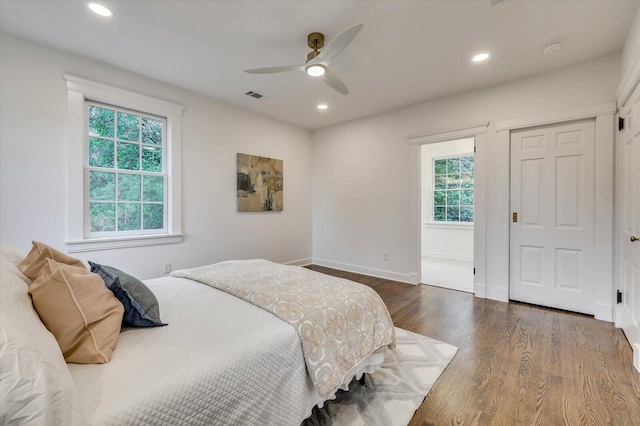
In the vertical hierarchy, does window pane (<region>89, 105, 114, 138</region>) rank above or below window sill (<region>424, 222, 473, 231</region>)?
above

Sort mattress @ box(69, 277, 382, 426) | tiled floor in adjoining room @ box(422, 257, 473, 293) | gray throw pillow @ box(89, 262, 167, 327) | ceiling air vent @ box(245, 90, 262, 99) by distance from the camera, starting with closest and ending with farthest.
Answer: mattress @ box(69, 277, 382, 426), gray throw pillow @ box(89, 262, 167, 327), ceiling air vent @ box(245, 90, 262, 99), tiled floor in adjoining room @ box(422, 257, 473, 293)

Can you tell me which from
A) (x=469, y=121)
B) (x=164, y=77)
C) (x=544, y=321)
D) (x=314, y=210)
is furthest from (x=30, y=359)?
(x=314, y=210)

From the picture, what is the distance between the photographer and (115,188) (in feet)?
10.1

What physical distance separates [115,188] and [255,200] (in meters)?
1.78

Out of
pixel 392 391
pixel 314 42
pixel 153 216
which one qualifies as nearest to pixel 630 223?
pixel 392 391

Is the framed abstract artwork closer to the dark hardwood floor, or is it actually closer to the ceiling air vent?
the ceiling air vent

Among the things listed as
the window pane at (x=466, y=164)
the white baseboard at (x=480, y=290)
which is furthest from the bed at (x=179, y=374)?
the window pane at (x=466, y=164)

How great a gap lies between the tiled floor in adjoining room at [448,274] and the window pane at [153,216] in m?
3.79

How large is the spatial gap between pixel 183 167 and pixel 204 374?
3102mm

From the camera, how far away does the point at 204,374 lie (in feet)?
3.17

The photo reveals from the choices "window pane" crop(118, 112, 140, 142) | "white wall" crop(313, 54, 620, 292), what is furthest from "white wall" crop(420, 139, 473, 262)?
"window pane" crop(118, 112, 140, 142)

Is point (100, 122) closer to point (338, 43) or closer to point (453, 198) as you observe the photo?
point (338, 43)

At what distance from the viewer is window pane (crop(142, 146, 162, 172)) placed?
329 cm

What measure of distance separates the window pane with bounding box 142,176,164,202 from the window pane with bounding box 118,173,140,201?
2.8 inches
